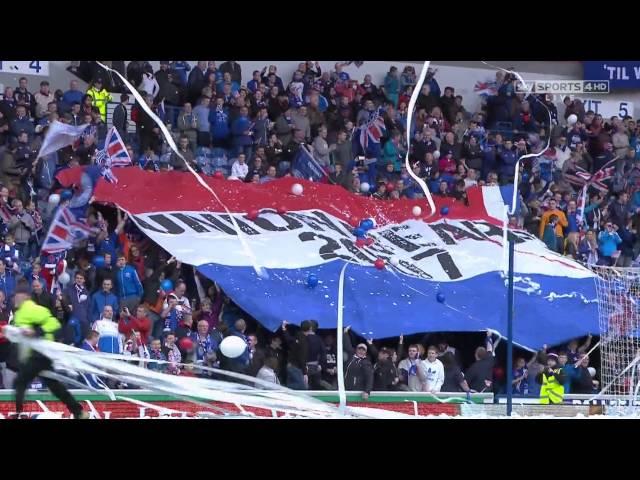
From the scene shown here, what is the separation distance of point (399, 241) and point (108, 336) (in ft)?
12.8

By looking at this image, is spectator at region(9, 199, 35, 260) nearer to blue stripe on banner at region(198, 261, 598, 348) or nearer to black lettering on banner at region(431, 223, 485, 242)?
blue stripe on banner at region(198, 261, 598, 348)

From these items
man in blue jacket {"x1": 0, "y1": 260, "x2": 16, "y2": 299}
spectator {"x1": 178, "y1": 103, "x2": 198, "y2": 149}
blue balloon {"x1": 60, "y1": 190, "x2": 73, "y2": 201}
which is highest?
spectator {"x1": 178, "y1": 103, "x2": 198, "y2": 149}

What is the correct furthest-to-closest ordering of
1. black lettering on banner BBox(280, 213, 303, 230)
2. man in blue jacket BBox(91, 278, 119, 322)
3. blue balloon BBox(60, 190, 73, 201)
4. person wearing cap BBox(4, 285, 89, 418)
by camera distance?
1. black lettering on banner BBox(280, 213, 303, 230)
2. blue balloon BBox(60, 190, 73, 201)
3. man in blue jacket BBox(91, 278, 119, 322)
4. person wearing cap BBox(4, 285, 89, 418)

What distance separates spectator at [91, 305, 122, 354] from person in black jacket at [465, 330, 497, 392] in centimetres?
386

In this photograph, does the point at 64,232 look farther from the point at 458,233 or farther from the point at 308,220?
the point at 458,233

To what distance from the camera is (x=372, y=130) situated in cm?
1870

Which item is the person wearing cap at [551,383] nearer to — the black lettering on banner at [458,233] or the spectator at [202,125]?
the black lettering on banner at [458,233]

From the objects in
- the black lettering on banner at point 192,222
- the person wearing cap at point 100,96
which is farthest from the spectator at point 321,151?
the person wearing cap at point 100,96

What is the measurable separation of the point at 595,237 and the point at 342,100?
12.4 feet

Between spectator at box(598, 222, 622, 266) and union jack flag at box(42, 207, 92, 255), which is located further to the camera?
spectator at box(598, 222, 622, 266)

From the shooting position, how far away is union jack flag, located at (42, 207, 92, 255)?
634 inches

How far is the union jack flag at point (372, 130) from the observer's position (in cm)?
1864

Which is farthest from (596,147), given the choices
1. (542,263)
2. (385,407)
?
(385,407)

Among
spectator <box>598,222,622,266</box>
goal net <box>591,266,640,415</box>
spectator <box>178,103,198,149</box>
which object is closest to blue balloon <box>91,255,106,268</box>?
spectator <box>178,103,198,149</box>
